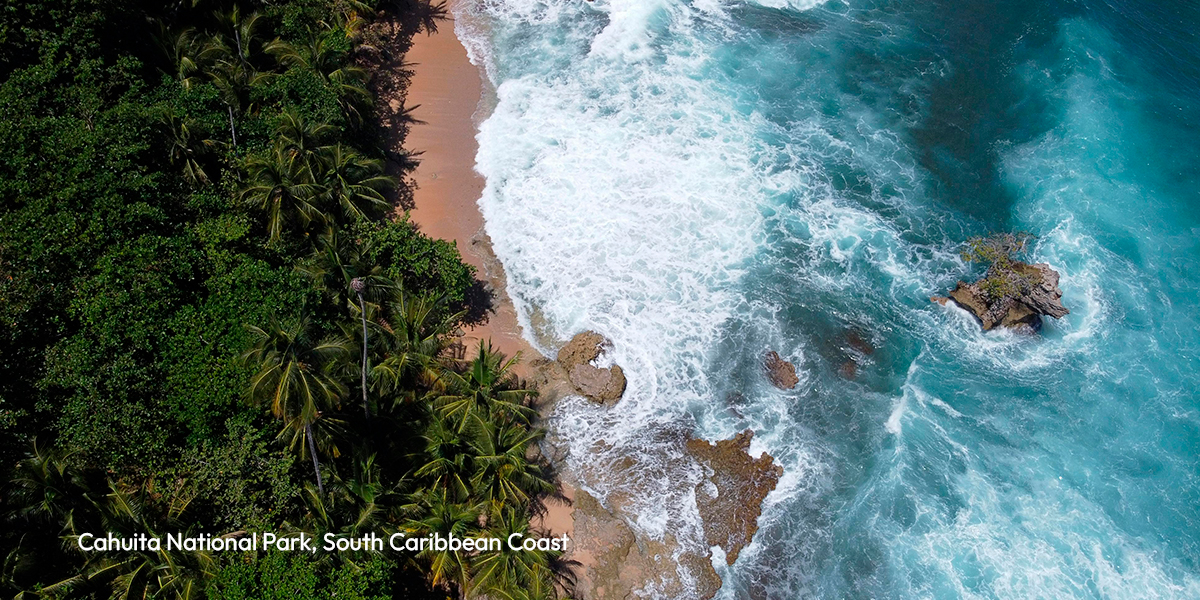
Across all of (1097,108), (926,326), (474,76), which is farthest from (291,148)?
(1097,108)

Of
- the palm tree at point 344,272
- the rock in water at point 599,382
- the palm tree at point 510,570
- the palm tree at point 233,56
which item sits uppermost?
the palm tree at point 233,56

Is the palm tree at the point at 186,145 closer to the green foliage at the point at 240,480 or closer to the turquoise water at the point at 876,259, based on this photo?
the green foliage at the point at 240,480

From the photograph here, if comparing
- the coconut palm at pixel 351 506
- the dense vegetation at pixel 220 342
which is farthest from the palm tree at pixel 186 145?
the coconut palm at pixel 351 506

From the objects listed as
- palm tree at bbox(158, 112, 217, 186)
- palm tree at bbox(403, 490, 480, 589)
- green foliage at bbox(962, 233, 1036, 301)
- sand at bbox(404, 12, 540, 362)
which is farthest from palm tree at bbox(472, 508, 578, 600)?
green foliage at bbox(962, 233, 1036, 301)

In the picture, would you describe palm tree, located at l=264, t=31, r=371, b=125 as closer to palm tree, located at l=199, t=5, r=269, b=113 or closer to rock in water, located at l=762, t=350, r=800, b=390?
palm tree, located at l=199, t=5, r=269, b=113

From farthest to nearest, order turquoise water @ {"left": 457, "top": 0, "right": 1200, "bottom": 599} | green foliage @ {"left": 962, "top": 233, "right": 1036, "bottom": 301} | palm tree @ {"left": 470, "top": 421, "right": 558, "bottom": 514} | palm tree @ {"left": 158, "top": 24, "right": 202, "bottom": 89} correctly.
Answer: green foliage @ {"left": 962, "top": 233, "right": 1036, "bottom": 301}
palm tree @ {"left": 158, "top": 24, "right": 202, "bottom": 89}
turquoise water @ {"left": 457, "top": 0, "right": 1200, "bottom": 599}
palm tree @ {"left": 470, "top": 421, "right": 558, "bottom": 514}

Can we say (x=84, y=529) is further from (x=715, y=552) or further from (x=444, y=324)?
(x=715, y=552)
